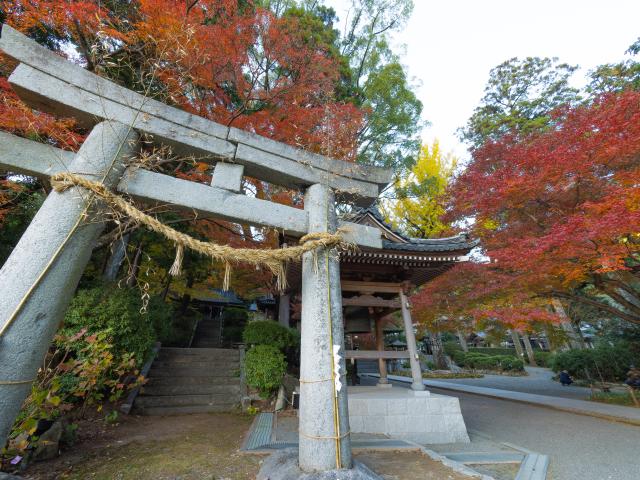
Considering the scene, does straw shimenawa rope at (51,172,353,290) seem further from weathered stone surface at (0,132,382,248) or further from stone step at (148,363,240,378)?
stone step at (148,363,240,378)

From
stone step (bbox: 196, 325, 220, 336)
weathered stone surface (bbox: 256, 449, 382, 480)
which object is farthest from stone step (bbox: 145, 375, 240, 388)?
stone step (bbox: 196, 325, 220, 336)

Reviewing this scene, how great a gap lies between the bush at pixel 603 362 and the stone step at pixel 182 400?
1298 cm

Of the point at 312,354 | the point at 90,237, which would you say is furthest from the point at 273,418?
the point at 90,237

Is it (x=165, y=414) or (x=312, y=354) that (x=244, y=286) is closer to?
(x=165, y=414)

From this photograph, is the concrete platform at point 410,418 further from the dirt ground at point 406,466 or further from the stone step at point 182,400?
the stone step at point 182,400

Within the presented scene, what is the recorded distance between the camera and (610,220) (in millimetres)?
5676

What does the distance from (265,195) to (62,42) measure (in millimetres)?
6914

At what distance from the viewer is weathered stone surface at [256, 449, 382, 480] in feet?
8.21

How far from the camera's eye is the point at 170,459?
4.02m

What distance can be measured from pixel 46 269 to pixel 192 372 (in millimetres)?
7635

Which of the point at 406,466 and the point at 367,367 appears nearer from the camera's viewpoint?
the point at 406,466

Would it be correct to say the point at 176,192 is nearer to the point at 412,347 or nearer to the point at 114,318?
the point at 114,318

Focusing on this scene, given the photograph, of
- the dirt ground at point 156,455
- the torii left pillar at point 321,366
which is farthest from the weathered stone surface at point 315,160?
the dirt ground at point 156,455

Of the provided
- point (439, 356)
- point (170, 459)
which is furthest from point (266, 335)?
point (439, 356)
